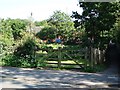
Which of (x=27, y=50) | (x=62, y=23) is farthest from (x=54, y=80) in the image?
(x=62, y=23)

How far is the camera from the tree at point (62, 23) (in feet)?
163

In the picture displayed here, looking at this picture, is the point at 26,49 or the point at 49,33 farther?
the point at 49,33

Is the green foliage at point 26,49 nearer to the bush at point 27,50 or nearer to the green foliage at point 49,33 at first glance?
the bush at point 27,50

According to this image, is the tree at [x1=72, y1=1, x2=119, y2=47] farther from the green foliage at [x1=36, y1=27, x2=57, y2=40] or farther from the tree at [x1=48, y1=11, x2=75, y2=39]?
the green foliage at [x1=36, y1=27, x2=57, y2=40]

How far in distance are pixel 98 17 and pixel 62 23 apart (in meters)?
35.8

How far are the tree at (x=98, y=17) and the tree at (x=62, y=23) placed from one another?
25.5 metres

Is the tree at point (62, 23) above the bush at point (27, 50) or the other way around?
above

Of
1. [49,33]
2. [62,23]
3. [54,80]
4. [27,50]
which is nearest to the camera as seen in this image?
[54,80]

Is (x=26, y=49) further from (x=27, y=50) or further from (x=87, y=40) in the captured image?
(x=87, y=40)

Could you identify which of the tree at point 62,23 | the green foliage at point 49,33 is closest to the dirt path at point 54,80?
the tree at point 62,23

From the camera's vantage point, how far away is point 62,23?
5550 centimetres

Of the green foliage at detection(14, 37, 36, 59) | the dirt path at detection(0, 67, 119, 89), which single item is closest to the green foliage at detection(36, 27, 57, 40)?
the green foliage at detection(14, 37, 36, 59)

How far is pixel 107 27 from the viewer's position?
761 inches

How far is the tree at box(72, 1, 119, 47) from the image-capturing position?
19.0m
